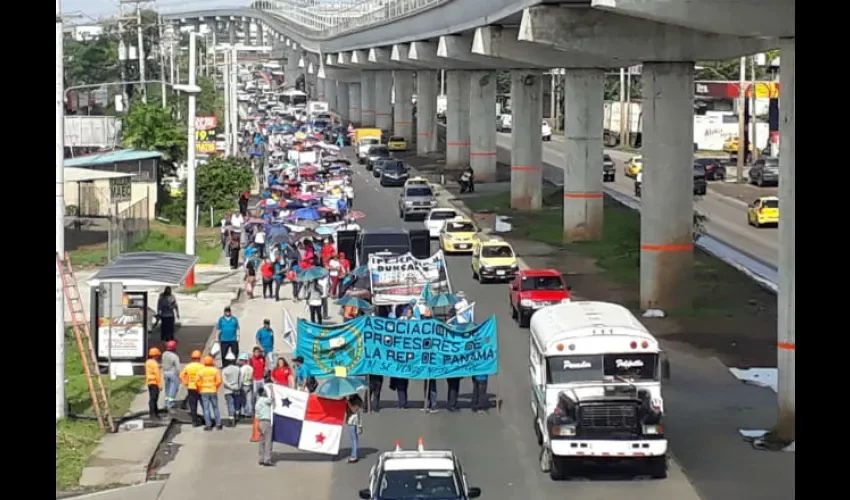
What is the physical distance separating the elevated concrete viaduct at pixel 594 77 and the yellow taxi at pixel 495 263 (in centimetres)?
608

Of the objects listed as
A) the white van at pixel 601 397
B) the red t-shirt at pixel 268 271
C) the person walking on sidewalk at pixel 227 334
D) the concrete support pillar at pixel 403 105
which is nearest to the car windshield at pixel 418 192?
the red t-shirt at pixel 268 271

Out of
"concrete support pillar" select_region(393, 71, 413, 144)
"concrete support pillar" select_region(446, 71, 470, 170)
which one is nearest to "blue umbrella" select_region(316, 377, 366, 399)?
"concrete support pillar" select_region(446, 71, 470, 170)

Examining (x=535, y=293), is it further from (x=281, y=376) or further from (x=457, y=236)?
(x=457, y=236)

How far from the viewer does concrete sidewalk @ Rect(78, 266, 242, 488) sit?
25.0 metres

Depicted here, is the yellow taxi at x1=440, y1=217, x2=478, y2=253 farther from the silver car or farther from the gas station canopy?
the gas station canopy

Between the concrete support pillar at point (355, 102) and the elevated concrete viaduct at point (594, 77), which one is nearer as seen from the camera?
the elevated concrete viaduct at point (594, 77)

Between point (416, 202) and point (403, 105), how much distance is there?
206 ft

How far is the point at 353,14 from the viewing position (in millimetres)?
153250

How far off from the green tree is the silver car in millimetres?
14118

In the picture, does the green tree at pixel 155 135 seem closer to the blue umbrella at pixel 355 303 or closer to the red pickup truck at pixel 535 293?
the red pickup truck at pixel 535 293

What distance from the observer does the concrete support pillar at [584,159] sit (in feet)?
200

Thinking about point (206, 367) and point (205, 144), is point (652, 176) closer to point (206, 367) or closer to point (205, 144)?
point (206, 367)

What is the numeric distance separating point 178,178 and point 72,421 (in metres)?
51.0
